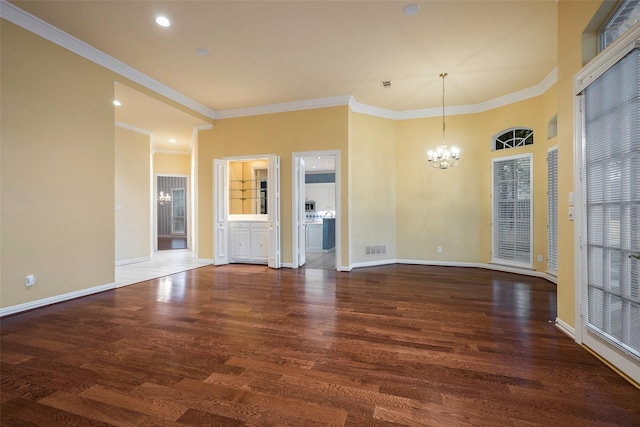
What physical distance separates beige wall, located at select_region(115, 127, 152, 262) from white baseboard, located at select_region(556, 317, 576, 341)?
775 cm

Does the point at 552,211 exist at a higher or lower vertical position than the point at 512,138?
lower

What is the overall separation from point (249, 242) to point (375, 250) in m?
2.82

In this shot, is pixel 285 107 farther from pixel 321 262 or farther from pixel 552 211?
pixel 552 211

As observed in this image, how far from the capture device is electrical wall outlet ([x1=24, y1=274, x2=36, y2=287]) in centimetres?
322

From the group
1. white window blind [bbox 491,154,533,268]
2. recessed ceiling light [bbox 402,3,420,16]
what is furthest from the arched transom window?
recessed ceiling light [bbox 402,3,420,16]

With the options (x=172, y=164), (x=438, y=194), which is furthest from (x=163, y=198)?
(x=438, y=194)

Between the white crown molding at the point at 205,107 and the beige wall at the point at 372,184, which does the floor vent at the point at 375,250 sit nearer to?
the beige wall at the point at 372,184

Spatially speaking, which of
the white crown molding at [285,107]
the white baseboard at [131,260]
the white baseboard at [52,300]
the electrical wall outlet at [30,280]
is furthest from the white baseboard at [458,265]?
the white baseboard at [131,260]

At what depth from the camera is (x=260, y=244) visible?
6180 millimetres

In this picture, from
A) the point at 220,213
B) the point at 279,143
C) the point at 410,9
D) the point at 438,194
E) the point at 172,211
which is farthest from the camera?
the point at 172,211

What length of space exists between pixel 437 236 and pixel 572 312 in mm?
3446

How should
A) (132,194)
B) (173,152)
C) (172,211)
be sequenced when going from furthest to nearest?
(172,211) < (173,152) < (132,194)

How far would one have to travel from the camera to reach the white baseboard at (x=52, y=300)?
3.08 metres

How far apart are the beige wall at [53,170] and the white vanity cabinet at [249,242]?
2.48 metres
